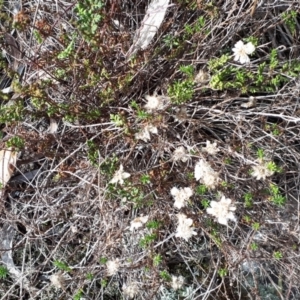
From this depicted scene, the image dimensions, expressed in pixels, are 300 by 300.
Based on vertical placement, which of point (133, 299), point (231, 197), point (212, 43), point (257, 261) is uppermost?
point (212, 43)

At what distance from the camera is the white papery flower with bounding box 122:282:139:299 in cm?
147

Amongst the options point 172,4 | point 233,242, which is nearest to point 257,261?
point 233,242

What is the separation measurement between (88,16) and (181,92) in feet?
0.87

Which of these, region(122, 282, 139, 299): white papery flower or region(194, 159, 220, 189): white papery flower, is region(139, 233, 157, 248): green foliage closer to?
region(122, 282, 139, 299): white papery flower

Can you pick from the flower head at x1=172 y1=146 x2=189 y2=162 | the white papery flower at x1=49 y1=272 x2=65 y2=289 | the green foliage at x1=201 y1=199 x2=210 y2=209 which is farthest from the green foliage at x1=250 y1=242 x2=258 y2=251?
the white papery flower at x1=49 y1=272 x2=65 y2=289

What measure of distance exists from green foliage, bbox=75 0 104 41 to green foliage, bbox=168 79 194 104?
22 centimetres

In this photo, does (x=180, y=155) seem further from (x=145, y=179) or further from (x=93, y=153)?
(x=93, y=153)

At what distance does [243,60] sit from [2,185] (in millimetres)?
719

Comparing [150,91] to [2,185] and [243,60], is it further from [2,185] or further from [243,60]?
[2,185]

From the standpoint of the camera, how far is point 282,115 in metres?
1.31

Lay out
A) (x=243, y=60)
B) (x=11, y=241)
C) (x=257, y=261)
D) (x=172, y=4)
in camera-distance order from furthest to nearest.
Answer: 1. (x=11, y=241)
2. (x=257, y=261)
3. (x=172, y=4)
4. (x=243, y=60)

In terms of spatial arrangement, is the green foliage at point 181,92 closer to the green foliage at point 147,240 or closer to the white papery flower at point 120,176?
the white papery flower at point 120,176

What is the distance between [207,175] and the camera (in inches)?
48.8

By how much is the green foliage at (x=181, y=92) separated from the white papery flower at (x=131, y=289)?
51cm
